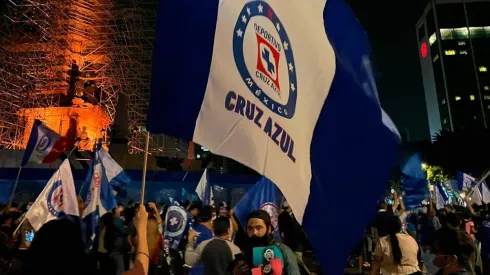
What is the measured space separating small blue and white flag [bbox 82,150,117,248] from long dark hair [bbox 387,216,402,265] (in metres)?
4.55

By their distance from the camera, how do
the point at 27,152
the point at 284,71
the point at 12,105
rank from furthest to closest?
the point at 12,105, the point at 27,152, the point at 284,71

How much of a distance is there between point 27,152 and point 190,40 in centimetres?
680

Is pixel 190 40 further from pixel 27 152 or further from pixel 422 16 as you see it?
pixel 422 16

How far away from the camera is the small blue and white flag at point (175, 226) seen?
293 inches

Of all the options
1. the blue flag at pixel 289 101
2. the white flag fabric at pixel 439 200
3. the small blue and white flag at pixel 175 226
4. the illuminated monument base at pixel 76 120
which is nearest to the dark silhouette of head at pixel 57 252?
the blue flag at pixel 289 101

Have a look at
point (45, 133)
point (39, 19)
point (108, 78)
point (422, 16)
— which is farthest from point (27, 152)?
point (422, 16)

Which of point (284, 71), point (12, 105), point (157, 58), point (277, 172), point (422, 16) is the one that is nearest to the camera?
point (157, 58)

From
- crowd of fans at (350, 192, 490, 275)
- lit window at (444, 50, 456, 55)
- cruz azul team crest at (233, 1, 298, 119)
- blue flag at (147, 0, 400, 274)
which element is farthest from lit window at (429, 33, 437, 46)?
cruz azul team crest at (233, 1, 298, 119)

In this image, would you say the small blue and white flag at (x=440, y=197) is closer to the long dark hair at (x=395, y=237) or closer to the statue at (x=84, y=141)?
the long dark hair at (x=395, y=237)

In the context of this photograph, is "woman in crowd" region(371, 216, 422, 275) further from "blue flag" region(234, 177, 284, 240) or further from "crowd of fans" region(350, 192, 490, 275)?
"blue flag" region(234, 177, 284, 240)

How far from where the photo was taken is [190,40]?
2.34 metres

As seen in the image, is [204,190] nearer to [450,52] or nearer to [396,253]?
[396,253]

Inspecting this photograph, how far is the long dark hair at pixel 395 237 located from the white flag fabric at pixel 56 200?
4.55 meters

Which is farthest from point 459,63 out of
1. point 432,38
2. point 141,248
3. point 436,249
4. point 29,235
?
point 141,248
